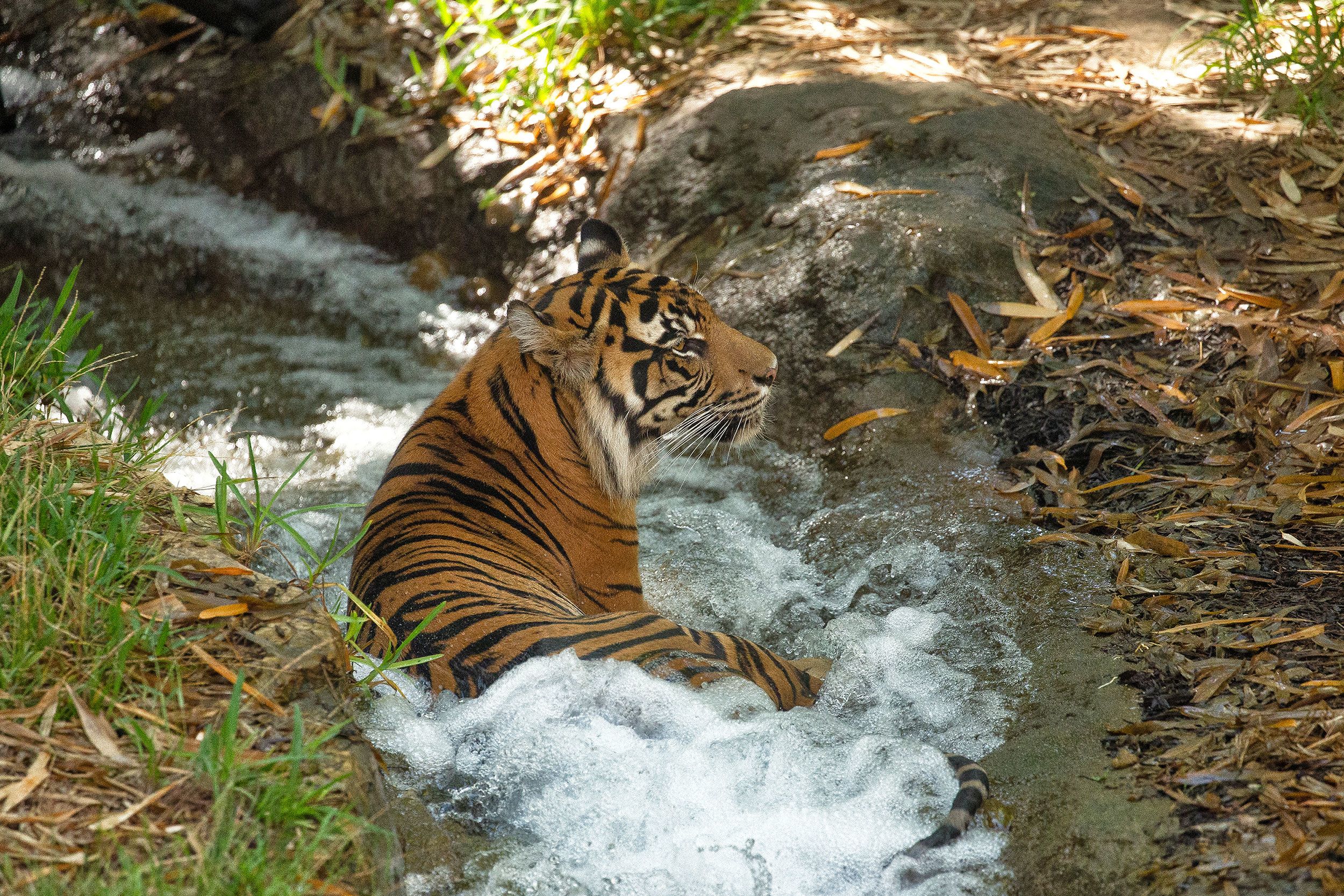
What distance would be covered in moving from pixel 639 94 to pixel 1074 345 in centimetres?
269

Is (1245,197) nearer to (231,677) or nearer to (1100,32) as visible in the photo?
(1100,32)

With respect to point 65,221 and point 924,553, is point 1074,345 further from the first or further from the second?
point 65,221

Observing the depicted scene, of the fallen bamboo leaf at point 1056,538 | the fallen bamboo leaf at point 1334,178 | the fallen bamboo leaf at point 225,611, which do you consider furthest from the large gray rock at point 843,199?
the fallen bamboo leaf at point 225,611

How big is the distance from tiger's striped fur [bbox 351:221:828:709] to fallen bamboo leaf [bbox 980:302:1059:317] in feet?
3.74

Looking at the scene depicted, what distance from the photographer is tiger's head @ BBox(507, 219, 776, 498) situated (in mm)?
3037

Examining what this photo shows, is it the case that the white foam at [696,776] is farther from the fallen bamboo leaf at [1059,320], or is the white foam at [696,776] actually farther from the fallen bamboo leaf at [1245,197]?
the fallen bamboo leaf at [1245,197]

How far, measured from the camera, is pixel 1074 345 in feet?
12.6

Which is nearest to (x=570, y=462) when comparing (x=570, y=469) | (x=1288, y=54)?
(x=570, y=469)

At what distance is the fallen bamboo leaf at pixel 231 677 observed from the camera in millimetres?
2096

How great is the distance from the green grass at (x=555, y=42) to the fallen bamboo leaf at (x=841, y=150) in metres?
1.33

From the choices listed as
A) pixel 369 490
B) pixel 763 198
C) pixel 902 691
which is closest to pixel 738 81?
pixel 763 198

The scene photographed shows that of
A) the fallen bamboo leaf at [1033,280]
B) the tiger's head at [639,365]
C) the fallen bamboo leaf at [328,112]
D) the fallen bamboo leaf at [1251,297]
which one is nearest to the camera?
the tiger's head at [639,365]

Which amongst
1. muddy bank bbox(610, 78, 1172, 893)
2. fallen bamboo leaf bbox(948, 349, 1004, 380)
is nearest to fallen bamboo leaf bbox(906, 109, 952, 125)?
muddy bank bbox(610, 78, 1172, 893)

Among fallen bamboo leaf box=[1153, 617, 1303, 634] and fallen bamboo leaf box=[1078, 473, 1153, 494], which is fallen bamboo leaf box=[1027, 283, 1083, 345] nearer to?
fallen bamboo leaf box=[1078, 473, 1153, 494]
